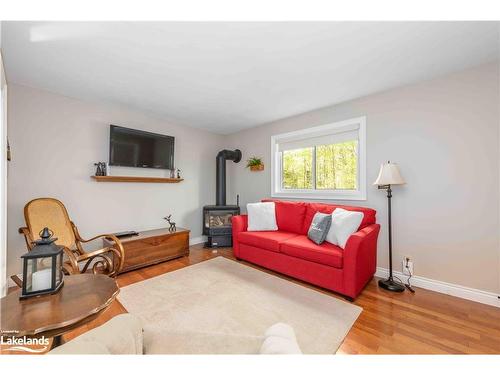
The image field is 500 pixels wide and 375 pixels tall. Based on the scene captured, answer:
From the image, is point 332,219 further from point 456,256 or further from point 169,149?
point 169,149

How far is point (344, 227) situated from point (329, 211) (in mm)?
510

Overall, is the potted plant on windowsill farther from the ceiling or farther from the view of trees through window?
the ceiling

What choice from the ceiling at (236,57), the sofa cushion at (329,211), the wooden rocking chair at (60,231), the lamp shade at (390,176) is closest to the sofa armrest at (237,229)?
the sofa cushion at (329,211)

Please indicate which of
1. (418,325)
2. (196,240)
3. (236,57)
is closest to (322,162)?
(236,57)

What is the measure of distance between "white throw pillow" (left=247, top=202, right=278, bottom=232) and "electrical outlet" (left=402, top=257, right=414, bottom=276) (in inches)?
65.6

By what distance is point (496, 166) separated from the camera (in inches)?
79.9

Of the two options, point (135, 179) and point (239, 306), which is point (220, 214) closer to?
point (135, 179)

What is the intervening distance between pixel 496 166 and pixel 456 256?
3.22 feet

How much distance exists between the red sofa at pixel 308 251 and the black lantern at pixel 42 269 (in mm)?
2122

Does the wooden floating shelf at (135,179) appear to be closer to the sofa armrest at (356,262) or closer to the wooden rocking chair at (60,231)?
the wooden rocking chair at (60,231)

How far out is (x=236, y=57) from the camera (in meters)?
1.98

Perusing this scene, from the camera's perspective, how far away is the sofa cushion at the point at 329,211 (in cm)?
258

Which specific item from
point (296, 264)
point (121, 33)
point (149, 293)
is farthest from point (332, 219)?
point (121, 33)

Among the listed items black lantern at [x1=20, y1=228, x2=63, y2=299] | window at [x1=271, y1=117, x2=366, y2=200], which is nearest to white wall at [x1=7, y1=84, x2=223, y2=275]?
window at [x1=271, y1=117, x2=366, y2=200]
